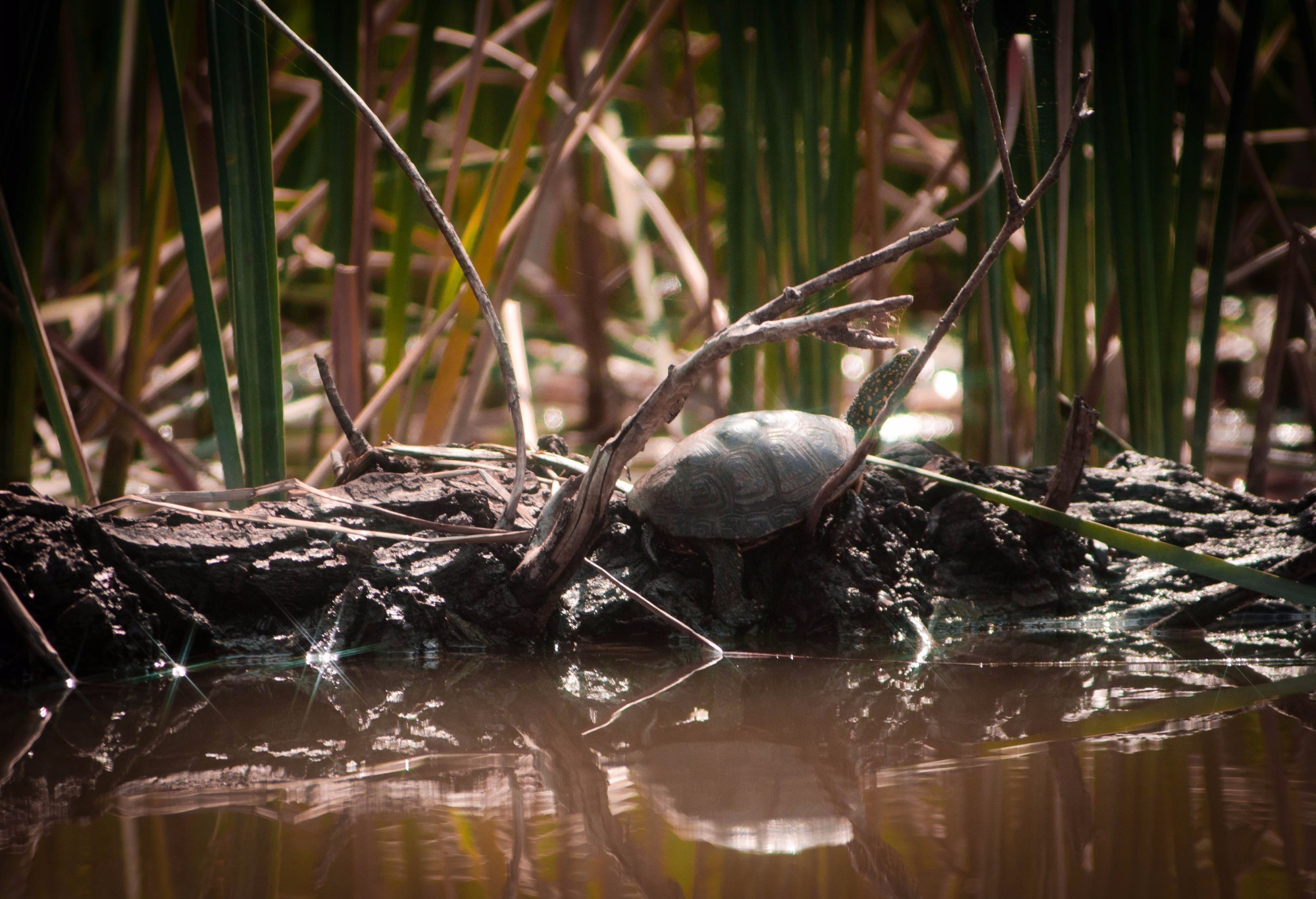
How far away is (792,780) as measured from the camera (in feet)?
3.32

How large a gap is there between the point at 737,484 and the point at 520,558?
471 mm

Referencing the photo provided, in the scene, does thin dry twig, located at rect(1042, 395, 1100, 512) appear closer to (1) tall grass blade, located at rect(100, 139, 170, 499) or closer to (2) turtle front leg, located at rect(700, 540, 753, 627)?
(2) turtle front leg, located at rect(700, 540, 753, 627)

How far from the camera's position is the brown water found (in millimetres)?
794

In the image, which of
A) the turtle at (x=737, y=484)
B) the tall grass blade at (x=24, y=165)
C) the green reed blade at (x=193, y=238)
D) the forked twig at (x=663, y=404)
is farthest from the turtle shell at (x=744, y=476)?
the tall grass blade at (x=24, y=165)

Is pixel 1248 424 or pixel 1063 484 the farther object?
pixel 1248 424

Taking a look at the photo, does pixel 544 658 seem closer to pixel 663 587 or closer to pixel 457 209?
pixel 663 587

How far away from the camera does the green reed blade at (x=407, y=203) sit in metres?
2.06

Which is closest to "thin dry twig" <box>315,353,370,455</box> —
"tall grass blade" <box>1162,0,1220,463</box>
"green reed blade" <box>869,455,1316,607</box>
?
"green reed blade" <box>869,455,1316,607</box>

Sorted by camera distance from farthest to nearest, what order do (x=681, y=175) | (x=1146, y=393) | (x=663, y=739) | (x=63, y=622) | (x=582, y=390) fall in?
(x=582, y=390), (x=681, y=175), (x=1146, y=393), (x=63, y=622), (x=663, y=739)

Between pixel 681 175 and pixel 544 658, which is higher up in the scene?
pixel 681 175

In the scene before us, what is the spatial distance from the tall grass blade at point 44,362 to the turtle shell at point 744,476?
1.02 meters

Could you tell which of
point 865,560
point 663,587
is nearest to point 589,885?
point 663,587

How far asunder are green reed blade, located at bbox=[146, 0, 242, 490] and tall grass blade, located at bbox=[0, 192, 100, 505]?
9.6 inches

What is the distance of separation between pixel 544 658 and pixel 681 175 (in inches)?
107
